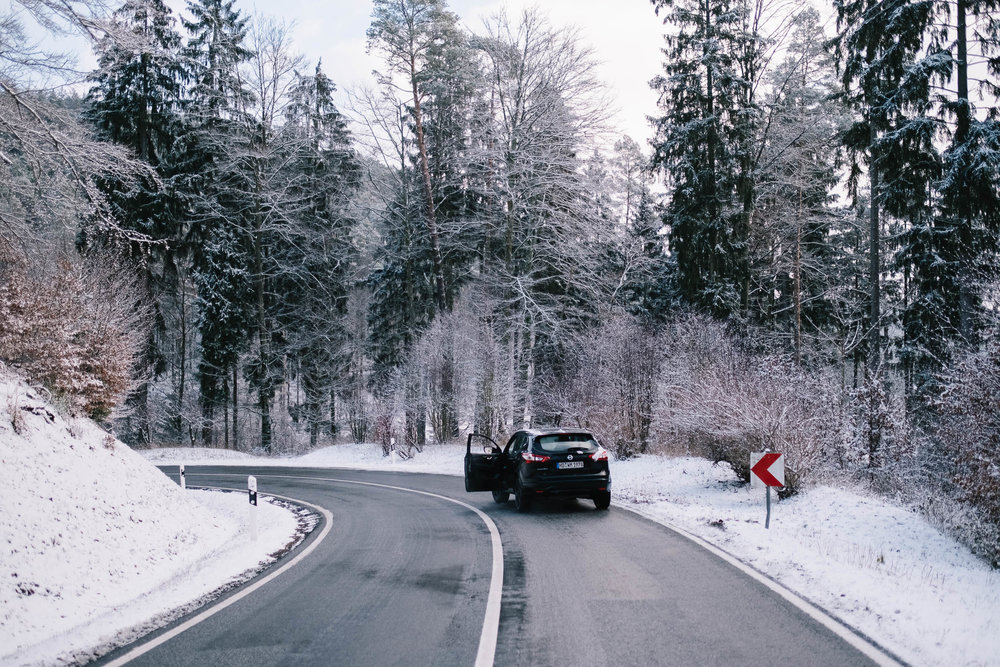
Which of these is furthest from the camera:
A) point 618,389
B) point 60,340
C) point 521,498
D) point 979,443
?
point 618,389

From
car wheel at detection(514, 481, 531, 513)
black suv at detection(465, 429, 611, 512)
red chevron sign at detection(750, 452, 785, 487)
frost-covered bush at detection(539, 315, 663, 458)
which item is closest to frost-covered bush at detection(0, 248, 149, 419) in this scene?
black suv at detection(465, 429, 611, 512)

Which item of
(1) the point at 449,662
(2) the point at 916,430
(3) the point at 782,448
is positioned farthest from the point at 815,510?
(1) the point at 449,662

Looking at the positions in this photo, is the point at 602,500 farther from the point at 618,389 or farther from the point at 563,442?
the point at 618,389

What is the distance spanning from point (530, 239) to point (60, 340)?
64.8ft

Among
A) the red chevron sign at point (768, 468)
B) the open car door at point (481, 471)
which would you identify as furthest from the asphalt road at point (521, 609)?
the open car door at point (481, 471)

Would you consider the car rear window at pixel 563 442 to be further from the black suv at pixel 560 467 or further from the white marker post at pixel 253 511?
the white marker post at pixel 253 511

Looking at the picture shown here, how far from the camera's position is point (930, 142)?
1962 centimetres

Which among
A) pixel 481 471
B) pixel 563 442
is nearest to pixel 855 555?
pixel 563 442

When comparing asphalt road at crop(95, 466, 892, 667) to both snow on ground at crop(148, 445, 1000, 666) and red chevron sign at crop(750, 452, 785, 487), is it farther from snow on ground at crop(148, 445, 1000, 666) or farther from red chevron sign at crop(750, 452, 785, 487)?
red chevron sign at crop(750, 452, 785, 487)

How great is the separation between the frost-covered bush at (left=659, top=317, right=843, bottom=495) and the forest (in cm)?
8

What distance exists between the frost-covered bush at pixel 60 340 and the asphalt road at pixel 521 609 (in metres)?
6.26

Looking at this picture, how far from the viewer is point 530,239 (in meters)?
29.7

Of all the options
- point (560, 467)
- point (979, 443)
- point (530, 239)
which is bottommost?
point (560, 467)

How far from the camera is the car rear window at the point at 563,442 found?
13000 mm
